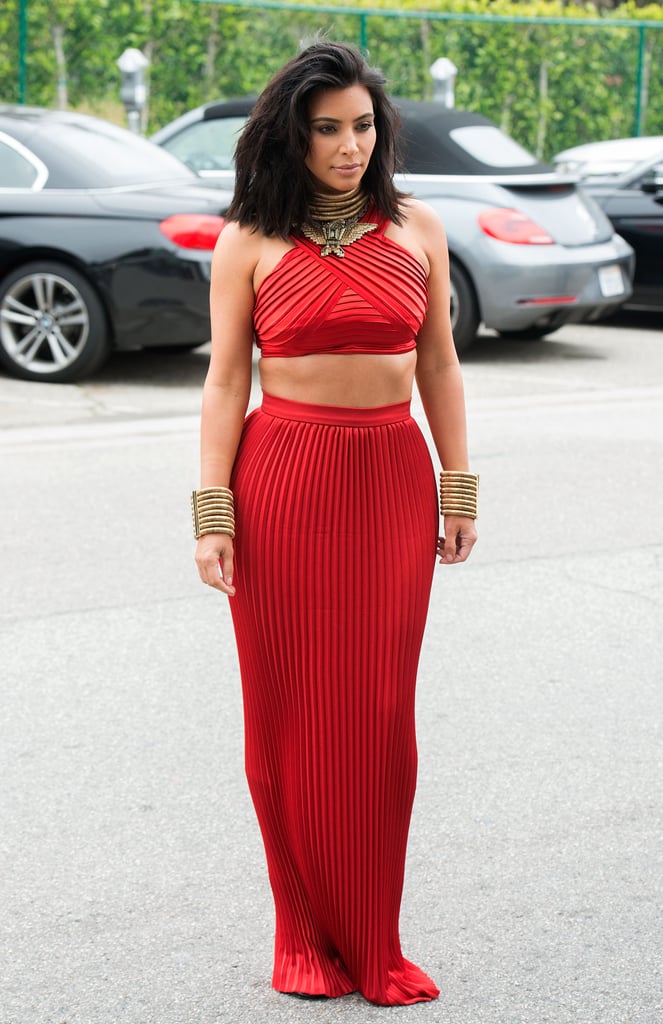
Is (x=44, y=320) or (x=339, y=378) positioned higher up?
(x=339, y=378)

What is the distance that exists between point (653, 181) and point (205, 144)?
3.64m

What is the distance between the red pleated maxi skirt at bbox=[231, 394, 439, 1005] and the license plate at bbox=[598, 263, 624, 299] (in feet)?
26.6

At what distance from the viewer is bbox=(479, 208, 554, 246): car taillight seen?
10375 millimetres

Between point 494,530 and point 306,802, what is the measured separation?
3583 mm

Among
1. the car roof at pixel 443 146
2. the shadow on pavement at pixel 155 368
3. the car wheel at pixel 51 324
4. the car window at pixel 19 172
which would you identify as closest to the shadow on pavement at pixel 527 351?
the car roof at pixel 443 146

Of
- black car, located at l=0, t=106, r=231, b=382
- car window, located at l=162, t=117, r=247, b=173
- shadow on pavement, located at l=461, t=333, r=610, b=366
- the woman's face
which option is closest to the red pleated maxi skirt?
the woman's face

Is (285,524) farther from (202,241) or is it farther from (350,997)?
(202,241)

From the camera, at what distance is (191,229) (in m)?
9.24

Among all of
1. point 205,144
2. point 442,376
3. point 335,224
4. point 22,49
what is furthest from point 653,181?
point 335,224

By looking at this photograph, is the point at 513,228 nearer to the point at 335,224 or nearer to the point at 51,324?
the point at 51,324

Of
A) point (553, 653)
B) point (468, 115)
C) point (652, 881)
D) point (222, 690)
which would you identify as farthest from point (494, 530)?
point (468, 115)

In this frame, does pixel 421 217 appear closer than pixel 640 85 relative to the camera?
Yes

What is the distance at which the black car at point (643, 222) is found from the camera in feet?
40.4

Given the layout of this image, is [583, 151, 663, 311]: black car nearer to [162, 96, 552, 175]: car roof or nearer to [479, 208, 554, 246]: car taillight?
[162, 96, 552, 175]: car roof
